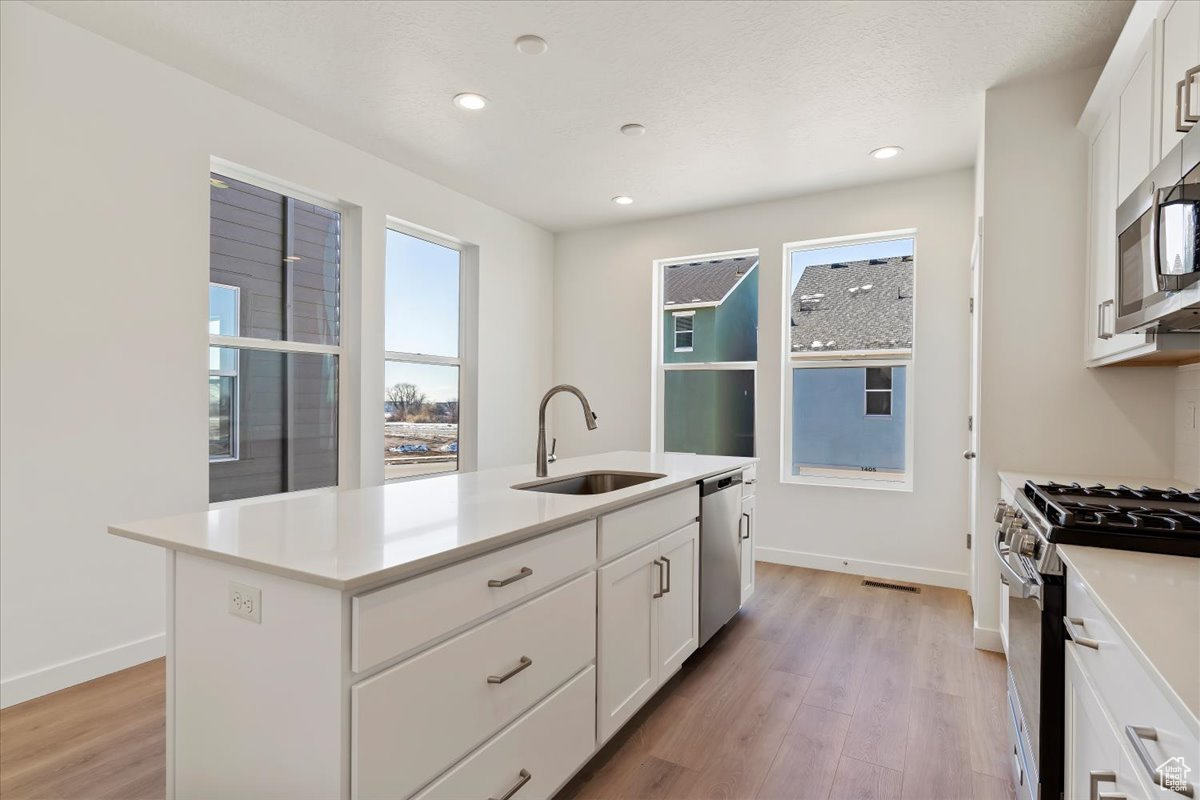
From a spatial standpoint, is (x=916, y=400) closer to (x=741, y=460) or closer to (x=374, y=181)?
(x=741, y=460)

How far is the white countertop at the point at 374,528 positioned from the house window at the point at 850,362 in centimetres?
258

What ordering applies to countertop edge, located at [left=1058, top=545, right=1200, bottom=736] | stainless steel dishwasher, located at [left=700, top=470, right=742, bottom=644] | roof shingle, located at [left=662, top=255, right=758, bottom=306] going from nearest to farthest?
1. countertop edge, located at [left=1058, top=545, right=1200, bottom=736]
2. stainless steel dishwasher, located at [left=700, top=470, right=742, bottom=644]
3. roof shingle, located at [left=662, top=255, right=758, bottom=306]

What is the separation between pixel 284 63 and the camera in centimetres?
272

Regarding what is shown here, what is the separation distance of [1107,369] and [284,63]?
392 cm

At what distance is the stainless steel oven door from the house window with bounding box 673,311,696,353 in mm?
3343

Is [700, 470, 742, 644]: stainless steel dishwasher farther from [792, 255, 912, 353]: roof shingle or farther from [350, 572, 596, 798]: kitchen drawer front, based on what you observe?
[792, 255, 912, 353]: roof shingle

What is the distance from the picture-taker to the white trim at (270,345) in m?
3.13

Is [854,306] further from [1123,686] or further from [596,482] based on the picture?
[1123,686]

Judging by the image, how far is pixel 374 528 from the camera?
4.95ft

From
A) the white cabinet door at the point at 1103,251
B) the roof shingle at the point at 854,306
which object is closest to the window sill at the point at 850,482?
the roof shingle at the point at 854,306

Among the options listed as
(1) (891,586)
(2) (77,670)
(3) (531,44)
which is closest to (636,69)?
(3) (531,44)

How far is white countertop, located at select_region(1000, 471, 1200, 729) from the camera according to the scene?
2.42 feet

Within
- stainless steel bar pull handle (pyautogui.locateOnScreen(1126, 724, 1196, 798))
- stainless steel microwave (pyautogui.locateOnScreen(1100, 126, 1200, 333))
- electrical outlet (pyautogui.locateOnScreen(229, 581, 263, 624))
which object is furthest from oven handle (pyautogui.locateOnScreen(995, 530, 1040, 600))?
electrical outlet (pyautogui.locateOnScreen(229, 581, 263, 624))

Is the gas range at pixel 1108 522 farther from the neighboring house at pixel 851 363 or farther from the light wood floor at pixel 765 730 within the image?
the neighboring house at pixel 851 363
